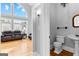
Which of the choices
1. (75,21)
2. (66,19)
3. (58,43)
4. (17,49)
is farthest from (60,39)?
(17,49)

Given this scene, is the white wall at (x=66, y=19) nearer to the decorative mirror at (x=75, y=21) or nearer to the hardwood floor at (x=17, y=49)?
the decorative mirror at (x=75, y=21)

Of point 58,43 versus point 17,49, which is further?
point 17,49

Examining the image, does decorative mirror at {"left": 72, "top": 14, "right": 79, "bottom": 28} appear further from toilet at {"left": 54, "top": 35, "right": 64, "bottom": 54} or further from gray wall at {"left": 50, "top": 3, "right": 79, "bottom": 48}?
toilet at {"left": 54, "top": 35, "right": 64, "bottom": 54}

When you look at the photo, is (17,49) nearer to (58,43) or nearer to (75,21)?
(58,43)

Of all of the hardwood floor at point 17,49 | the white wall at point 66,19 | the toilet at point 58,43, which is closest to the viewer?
the hardwood floor at point 17,49

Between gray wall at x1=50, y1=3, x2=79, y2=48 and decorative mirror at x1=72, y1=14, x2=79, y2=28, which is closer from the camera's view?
decorative mirror at x1=72, y1=14, x2=79, y2=28

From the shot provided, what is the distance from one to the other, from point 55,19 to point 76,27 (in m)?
0.79

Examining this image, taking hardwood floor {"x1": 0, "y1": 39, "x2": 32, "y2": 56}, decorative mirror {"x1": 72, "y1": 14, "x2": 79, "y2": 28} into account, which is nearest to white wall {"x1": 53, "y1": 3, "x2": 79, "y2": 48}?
decorative mirror {"x1": 72, "y1": 14, "x2": 79, "y2": 28}

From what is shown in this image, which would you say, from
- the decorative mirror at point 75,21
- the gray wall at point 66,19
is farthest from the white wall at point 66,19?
the decorative mirror at point 75,21

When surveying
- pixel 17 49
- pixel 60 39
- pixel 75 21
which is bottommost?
pixel 17 49

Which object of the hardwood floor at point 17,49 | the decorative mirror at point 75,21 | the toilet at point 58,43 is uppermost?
the decorative mirror at point 75,21

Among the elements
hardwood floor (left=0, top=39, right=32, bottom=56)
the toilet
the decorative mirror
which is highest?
the decorative mirror

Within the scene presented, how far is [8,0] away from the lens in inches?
58.3

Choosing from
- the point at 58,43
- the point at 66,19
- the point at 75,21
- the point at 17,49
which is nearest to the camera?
the point at 75,21
